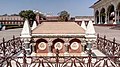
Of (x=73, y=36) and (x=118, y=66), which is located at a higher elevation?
(x=73, y=36)

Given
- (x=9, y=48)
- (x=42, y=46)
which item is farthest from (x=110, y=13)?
(x=42, y=46)

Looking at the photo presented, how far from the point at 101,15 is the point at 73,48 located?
4561 cm

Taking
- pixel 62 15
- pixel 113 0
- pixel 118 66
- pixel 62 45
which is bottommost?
pixel 118 66

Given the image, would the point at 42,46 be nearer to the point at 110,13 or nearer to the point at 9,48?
the point at 9,48

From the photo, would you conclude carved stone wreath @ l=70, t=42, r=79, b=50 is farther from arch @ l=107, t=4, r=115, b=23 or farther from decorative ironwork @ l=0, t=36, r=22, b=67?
arch @ l=107, t=4, r=115, b=23

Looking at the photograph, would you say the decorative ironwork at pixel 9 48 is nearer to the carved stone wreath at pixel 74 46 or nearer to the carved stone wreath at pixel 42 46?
the carved stone wreath at pixel 42 46

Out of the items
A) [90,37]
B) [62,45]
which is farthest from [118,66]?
[62,45]

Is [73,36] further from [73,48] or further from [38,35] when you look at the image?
[38,35]

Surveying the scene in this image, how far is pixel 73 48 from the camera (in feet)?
23.9

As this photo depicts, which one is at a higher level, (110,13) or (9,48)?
(110,13)

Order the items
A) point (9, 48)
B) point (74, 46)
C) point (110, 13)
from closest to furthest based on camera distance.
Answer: point (74, 46), point (9, 48), point (110, 13)

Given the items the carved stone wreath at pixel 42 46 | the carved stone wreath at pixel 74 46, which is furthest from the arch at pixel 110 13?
the carved stone wreath at pixel 42 46

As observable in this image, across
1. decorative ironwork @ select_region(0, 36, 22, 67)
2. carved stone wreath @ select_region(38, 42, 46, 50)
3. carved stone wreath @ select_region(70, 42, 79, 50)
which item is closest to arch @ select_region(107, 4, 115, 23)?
decorative ironwork @ select_region(0, 36, 22, 67)

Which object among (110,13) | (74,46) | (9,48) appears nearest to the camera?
(74,46)
